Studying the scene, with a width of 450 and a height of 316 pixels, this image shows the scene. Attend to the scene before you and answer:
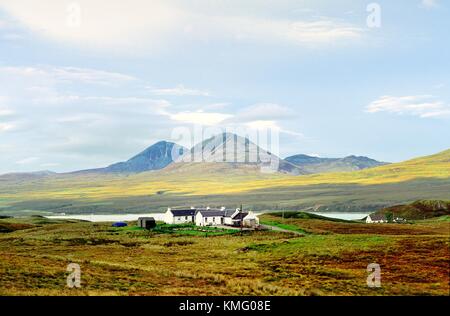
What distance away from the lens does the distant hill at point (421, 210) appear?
178 m

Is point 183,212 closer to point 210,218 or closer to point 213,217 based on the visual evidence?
point 210,218

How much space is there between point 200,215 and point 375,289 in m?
90.1

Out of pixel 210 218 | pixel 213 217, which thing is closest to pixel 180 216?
pixel 210 218

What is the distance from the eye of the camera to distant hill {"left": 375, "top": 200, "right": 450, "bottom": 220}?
178 m

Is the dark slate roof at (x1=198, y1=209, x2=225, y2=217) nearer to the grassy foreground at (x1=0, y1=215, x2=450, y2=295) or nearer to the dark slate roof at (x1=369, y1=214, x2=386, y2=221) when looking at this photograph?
the grassy foreground at (x1=0, y1=215, x2=450, y2=295)

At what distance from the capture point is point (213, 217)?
124938 mm

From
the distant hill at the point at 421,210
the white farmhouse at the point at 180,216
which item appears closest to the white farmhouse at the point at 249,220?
the white farmhouse at the point at 180,216

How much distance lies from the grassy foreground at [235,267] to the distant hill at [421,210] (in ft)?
361

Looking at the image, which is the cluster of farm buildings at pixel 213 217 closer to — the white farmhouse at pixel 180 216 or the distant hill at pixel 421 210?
the white farmhouse at pixel 180 216

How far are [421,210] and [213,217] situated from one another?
316 feet

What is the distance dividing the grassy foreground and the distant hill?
109913 millimetres

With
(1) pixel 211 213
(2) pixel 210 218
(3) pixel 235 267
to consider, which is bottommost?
(3) pixel 235 267

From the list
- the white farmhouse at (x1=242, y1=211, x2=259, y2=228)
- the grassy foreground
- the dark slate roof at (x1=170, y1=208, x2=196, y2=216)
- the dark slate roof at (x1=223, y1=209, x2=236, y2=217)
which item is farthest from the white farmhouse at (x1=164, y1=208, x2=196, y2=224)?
the grassy foreground
